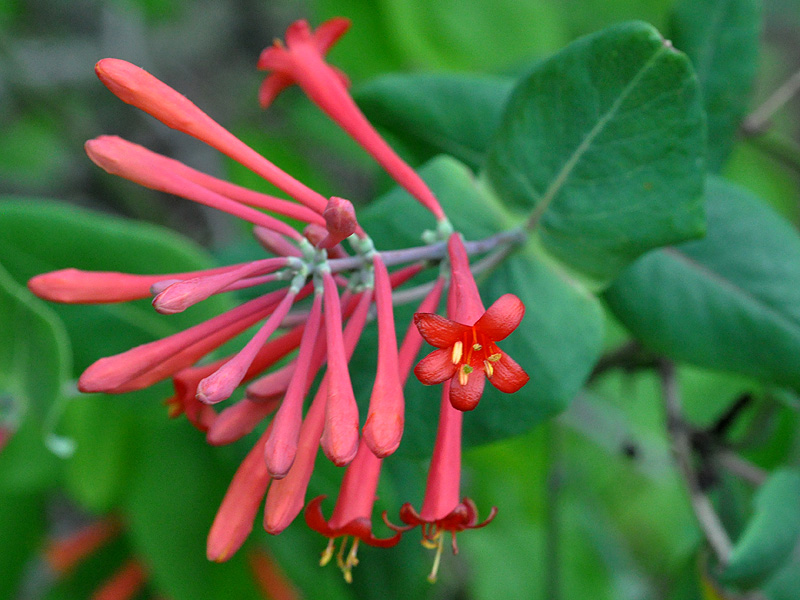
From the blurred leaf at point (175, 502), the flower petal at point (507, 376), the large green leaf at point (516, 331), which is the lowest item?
the blurred leaf at point (175, 502)

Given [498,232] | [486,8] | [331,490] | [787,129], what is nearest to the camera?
[498,232]

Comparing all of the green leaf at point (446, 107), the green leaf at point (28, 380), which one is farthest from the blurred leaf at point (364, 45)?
the green leaf at point (28, 380)

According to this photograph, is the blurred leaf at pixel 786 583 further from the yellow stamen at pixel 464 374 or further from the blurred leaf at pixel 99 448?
the blurred leaf at pixel 99 448

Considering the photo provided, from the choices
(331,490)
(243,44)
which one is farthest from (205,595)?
(243,44)

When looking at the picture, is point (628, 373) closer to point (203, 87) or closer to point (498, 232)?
point (498, 232)

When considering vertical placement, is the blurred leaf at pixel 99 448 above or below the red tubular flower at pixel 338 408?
below

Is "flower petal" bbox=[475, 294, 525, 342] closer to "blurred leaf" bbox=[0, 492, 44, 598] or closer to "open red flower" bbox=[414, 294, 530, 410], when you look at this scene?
"open red flower" bbox=[414, 294, 530, 410]

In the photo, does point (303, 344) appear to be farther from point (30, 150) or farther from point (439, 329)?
point (30, 150)
